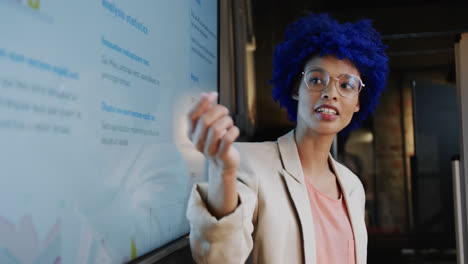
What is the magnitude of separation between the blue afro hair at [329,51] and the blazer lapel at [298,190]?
277 mm

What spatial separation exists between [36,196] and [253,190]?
63cm

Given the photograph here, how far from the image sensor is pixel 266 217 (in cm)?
120

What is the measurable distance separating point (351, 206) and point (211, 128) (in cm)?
92

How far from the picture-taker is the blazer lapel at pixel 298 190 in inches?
47.6

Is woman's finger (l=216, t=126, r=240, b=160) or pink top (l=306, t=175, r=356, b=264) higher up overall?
woman's finger (l=216, t=126, r=240, b=160)

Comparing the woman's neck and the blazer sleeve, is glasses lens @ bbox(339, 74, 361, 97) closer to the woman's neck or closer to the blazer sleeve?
the woman's neck

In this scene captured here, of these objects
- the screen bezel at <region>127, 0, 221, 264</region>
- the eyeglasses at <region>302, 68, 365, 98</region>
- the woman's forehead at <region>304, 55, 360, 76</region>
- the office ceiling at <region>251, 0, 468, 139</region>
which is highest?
the office ceiling at <region>251, 0, 468, 139</region>

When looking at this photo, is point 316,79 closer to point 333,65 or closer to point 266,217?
point 333,65

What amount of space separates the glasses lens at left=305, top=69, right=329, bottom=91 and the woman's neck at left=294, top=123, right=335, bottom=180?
0.50 feet

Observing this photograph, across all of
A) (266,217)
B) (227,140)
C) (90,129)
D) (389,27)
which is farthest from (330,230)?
(389,27)

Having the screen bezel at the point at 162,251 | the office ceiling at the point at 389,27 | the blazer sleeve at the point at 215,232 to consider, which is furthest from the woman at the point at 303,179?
the office ceiling at the point at 389,27

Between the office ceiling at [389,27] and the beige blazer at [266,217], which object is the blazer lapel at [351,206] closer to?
the beige blazer at [266,217]

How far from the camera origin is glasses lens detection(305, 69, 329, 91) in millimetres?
1381

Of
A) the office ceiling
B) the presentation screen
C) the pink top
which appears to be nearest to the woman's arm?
the presentation screen
